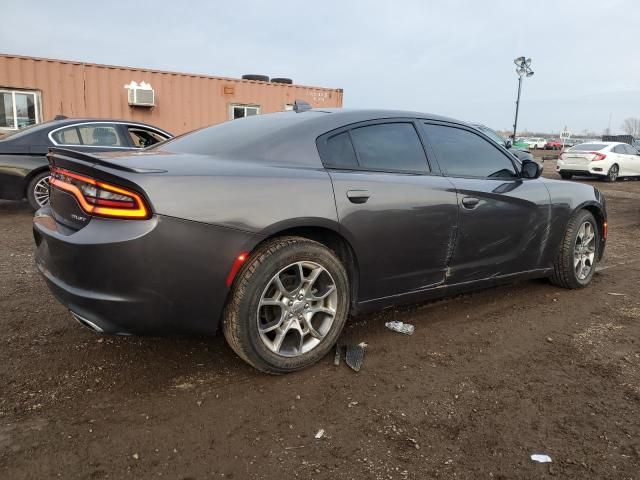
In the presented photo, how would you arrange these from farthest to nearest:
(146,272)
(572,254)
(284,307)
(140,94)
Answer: (140,94)
(572,254)
(284,307)
(146,272)


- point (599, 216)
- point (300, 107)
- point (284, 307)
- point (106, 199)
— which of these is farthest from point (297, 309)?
point (599, 216)

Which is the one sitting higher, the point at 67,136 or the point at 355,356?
the point at 67,136

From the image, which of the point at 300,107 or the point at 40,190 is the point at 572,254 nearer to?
the point at 300,107

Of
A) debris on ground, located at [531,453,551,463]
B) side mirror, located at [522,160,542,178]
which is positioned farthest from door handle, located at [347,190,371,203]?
side mirror, located at [522,160,542,178]

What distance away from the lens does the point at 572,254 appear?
13.7ft

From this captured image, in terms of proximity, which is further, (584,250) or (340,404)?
(584,250)

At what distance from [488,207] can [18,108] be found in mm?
11207

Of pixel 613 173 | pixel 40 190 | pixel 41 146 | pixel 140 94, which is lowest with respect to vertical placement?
pixel 40 190

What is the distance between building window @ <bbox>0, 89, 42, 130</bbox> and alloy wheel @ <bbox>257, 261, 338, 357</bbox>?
430 inches

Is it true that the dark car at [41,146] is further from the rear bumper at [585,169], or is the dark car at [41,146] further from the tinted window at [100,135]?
the rear bumper at [585,169]

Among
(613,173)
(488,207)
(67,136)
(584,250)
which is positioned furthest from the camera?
(613,173)

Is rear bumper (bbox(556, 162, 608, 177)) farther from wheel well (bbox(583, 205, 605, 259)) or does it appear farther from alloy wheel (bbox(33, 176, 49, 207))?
alloy wheel (bbox(33, 176, 49, 207))

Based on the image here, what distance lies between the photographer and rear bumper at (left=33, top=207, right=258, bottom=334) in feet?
7.18

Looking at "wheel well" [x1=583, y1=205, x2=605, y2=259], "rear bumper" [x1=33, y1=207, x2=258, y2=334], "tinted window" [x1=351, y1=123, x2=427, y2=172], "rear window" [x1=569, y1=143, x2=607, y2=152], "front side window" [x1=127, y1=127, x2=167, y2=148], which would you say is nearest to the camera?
"rear bumper" [x1=33, y1=207, x2=258, y2=334]
